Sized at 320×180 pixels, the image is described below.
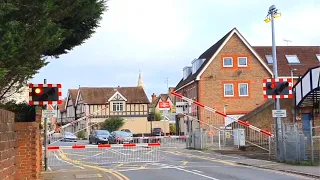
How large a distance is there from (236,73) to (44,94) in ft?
130

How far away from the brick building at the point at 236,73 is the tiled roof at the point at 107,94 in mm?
30258

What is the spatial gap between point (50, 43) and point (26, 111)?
565cm

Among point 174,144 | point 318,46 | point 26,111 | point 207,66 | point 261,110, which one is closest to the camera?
point 26,111

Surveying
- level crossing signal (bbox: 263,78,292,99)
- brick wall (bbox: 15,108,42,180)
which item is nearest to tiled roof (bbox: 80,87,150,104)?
level crossing signal (bbox: 263,78,292,99)

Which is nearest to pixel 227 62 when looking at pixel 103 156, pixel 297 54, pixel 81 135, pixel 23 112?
pixel 297 54

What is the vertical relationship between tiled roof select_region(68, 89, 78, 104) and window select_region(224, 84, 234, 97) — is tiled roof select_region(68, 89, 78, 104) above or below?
above

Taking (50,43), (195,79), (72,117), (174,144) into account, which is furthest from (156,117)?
(50,43)

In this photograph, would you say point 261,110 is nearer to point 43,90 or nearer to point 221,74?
point 221,74

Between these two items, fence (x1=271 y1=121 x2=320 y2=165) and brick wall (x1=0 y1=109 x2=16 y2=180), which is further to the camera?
fence (x1=271 y1=121 x2=320 y2=165)

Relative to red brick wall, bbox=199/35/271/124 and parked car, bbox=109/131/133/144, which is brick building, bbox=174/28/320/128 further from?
parked car, bbox=109/131/133/144

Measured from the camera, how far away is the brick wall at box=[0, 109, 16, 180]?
25.1ft

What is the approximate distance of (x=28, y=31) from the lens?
8.03 meters

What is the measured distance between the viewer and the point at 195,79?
173 ft

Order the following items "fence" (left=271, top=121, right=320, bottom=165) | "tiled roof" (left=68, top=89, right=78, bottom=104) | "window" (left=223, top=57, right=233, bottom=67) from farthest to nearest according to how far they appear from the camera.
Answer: "tiled roof" (left=68, top=89, right=78, bottom=104), "window" (left=223, top=57, right=233, bottom=67), "fence" (left=271, top=121, right=320, bottom=165)
